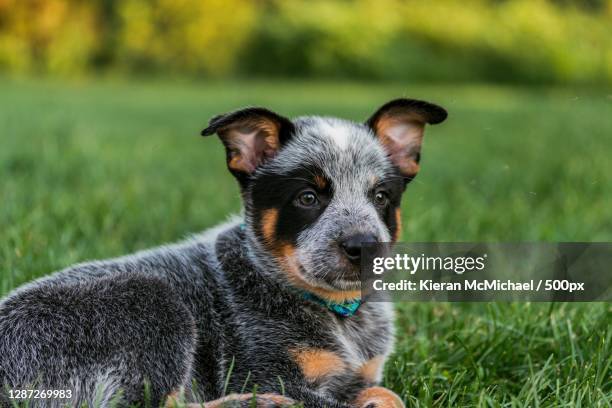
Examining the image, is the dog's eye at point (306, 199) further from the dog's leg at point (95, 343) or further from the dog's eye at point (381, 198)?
the dog's leg at point (95, 343)

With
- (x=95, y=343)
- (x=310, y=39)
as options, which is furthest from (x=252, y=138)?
(x=310, y=39)

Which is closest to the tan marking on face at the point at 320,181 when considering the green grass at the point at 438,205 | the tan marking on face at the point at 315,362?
the tan marking on face at the point at 315,362

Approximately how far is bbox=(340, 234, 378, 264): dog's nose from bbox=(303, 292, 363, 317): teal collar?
32 centimetres

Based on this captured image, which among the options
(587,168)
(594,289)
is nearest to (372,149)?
(594,289)

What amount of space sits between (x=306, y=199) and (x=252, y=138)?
1.39 feet

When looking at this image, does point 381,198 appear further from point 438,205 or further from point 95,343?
point 438,205

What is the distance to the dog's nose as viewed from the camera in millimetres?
3158

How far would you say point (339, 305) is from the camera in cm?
345

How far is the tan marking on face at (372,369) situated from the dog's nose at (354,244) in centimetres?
51

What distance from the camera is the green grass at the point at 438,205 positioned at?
3650 millimetres

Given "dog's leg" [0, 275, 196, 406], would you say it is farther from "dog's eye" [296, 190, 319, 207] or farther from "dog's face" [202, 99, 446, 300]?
"dog's eye" [296, 190, 319, 207]

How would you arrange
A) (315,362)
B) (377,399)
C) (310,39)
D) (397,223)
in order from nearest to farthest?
(377,399), (315,362), (397,223), (310,39)

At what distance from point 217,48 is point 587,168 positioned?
1962cm

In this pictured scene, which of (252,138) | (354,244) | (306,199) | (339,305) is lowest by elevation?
(339,305)
